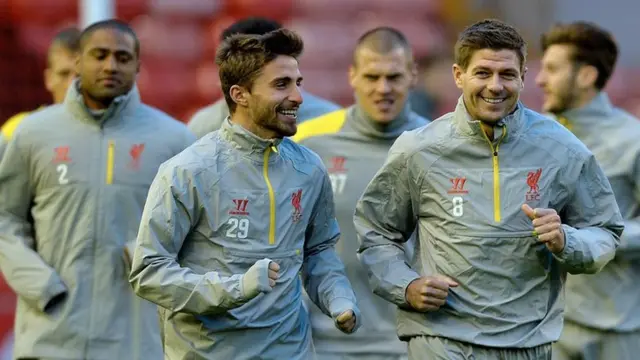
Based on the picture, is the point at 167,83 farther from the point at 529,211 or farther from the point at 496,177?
the point at 529,211

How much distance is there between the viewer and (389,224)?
22.2 ft

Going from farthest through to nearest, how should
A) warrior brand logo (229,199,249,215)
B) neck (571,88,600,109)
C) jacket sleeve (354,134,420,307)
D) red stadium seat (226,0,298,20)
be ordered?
red stadium seat (226,0,298,20) < neck (571,88,600,109) < jacket sleeve (354,134,420,307) < warrior brand logo (229,199,249,215)

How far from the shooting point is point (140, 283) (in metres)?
6.20

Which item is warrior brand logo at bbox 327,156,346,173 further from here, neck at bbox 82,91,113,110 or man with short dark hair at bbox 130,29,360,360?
man with short dark hair at bbox 130,29,360,360

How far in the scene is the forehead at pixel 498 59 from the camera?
21.2 feet

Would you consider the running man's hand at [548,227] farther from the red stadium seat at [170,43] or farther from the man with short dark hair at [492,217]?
the red stadium seat at [170,43]

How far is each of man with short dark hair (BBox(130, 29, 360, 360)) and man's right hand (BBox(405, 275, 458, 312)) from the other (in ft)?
0.87

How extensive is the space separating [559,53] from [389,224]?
251 centimetres

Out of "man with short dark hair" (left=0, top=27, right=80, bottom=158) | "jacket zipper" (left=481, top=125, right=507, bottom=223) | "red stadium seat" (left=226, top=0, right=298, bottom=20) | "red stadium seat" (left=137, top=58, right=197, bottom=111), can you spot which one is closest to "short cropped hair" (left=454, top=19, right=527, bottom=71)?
"jacket zipper" (left=481, top=125, right=507, bottom=223)

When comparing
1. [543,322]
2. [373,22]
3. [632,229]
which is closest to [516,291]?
[543,322]

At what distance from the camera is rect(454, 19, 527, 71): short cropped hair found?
21.2ft

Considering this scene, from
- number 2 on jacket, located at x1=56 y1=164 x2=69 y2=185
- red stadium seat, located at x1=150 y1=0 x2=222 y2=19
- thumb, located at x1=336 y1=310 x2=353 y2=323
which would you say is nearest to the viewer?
thumb, located at x1=336 y1=310 x2=353 y2=323

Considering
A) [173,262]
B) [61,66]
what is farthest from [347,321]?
[61,66]

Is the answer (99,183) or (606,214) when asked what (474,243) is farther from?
(99,183)
